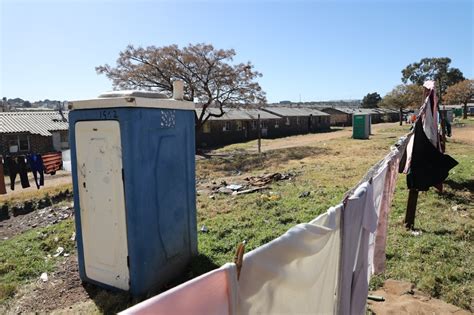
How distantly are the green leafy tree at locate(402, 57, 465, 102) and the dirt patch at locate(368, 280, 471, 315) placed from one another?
73885 millimetres

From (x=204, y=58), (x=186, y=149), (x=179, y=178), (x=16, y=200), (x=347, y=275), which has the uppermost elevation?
(x=204, y=58)

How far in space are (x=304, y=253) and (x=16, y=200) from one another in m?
12.6

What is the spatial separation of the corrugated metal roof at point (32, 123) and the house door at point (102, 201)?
2332 cm

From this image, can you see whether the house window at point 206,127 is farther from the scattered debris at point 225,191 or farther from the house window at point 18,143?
the scattered debris at point 225,191

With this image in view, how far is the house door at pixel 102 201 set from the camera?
3791mm

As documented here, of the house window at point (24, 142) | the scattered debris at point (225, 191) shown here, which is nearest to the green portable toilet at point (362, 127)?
the scattered debris at point (225, 191)

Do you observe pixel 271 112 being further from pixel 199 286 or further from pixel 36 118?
pixel 199 286

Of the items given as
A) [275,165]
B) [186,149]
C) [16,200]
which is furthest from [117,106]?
[275,165]

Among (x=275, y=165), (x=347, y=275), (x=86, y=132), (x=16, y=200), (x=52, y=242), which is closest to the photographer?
(x=347, y=275)

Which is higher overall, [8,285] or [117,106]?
[117,106]

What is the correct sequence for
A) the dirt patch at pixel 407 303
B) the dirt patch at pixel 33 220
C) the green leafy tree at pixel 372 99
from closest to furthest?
1. the dirt patch at pixel 407 303
2. the dirt patch at pixel 33 220
3. the green leafy tree at pixel 372 99

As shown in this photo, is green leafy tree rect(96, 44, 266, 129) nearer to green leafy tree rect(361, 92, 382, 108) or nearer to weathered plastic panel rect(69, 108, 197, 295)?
weathered plastic panel rect(69, 108, 197, 295)

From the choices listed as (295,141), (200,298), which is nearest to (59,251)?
(200,298)

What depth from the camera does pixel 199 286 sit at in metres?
1.23
